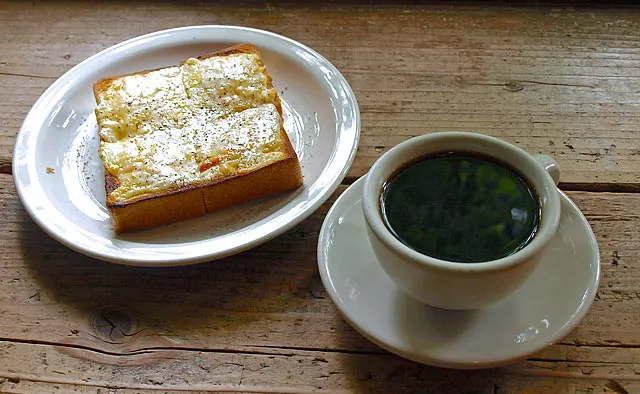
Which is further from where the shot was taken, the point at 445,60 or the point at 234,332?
the point at 445,60

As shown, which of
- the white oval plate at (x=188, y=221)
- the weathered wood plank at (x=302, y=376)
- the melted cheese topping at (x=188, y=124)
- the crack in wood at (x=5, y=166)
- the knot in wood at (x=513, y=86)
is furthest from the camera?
the knot in wood at (x=513, y=86)

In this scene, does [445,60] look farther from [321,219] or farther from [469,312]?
[469,312]

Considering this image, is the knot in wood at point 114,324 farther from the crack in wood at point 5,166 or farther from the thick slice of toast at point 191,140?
the crack in wood at point 5,166

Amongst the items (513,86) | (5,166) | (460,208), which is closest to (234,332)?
(460,208)

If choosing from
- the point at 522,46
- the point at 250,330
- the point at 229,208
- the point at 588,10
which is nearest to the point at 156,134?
the point at 229,208

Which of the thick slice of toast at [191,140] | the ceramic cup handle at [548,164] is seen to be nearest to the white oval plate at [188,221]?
the thick slice of toast at [191,140]

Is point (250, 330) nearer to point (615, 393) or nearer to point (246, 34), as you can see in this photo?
point (615, 393)

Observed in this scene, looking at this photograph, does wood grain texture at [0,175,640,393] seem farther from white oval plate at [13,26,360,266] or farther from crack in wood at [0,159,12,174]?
crack in wood at [0,159,12,174]
